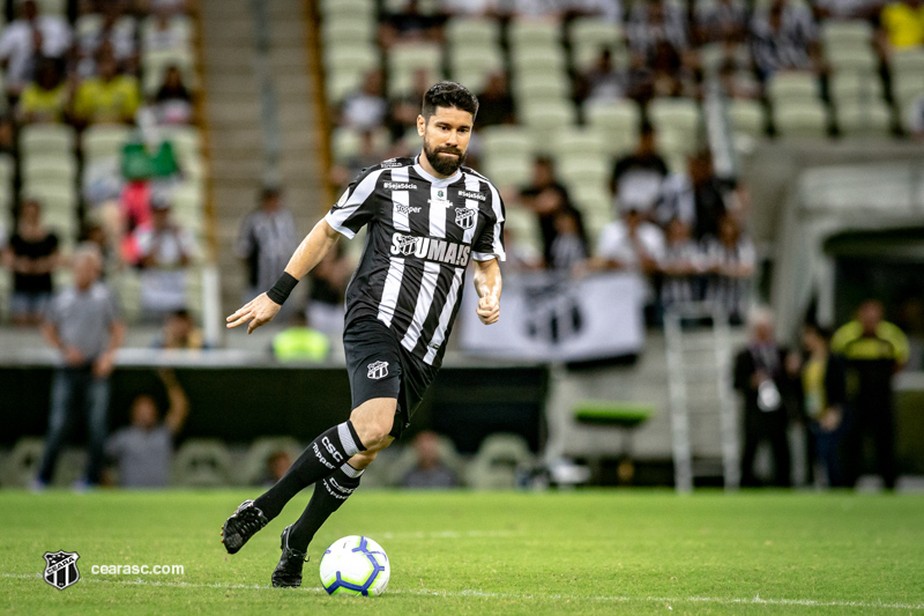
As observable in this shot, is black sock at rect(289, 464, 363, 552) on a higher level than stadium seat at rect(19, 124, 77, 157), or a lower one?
lower

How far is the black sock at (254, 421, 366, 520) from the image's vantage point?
5.86m

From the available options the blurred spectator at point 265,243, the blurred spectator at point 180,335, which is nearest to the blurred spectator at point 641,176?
the blurred spectator at point 265,243

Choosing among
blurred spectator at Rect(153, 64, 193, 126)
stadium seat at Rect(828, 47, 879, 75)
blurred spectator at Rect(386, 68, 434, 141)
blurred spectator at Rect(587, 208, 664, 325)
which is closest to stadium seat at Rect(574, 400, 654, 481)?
blurred spectator at Rect(587, 208, 664, 325)

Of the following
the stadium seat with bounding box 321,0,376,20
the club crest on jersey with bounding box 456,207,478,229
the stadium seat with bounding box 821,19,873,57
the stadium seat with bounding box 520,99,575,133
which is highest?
the stadium seat with bounding box 321,0,376,20

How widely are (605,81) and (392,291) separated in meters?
14.5

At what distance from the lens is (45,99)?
19422 millimetres

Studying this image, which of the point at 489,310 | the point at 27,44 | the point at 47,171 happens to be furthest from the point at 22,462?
the point at 489,310

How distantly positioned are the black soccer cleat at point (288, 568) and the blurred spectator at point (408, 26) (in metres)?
15.8

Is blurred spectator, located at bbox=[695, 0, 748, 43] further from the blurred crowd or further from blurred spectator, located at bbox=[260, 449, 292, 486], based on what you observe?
blurred spectator, located at bbox=[260, 449, 292, 486]

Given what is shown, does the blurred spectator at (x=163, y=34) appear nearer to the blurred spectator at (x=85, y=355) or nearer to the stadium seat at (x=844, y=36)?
the blurred spectator at (x=85, y=355)

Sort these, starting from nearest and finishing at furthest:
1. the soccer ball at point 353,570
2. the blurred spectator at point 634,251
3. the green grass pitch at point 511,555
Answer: the green grass pitch at point 511,555
the soccer ball at point 353,570
the blurred spectator at point 634,251

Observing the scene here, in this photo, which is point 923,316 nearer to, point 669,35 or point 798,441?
point 798,441

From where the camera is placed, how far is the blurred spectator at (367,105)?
63.1 feet

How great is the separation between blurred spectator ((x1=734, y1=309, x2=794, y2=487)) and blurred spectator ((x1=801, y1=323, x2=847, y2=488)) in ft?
1.16
